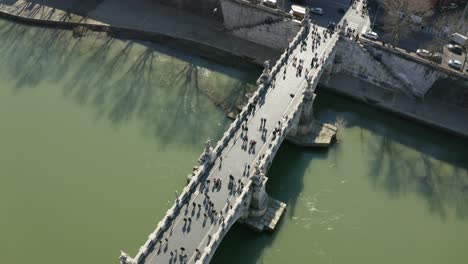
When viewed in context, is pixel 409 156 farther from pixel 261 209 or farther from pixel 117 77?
pixel 117 77

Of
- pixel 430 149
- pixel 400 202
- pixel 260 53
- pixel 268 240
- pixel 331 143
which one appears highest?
pixel 260 53

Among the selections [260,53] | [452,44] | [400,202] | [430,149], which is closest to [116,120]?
[260,53]

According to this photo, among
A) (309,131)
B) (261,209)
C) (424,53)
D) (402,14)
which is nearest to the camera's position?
(261,209)

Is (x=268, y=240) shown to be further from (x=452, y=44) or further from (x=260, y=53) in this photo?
(x=452, y=44)

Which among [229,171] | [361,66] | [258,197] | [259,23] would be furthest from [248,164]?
[259,23]

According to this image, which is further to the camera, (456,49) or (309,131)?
(456,49)

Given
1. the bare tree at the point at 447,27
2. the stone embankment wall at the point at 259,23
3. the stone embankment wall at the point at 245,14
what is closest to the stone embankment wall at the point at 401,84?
the bare tree at the point at 447,27

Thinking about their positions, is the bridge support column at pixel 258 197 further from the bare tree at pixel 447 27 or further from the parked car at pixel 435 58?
the bare tree at pixel 447 27
